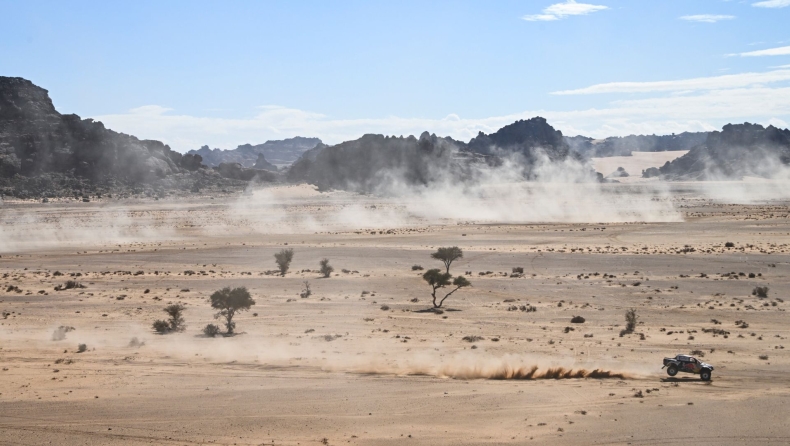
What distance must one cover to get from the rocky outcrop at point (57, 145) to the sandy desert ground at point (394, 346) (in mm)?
85451

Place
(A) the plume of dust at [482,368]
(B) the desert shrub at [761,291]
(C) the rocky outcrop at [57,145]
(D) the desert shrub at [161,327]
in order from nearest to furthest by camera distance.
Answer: (A) the plume of dust at [482,368]
(D) the desert shrub at [161,327]
(B) the desert shrub at [761,291]
(C) the rocky outcrop at [57,145]

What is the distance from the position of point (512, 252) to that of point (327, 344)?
36.7m

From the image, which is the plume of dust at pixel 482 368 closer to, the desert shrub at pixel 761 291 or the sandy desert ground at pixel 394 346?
the sandy desert ground at pixel 394 346

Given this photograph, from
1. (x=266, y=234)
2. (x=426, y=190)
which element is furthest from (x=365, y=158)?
(x=266, y=234)

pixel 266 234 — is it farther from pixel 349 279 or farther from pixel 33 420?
pixel 33 420

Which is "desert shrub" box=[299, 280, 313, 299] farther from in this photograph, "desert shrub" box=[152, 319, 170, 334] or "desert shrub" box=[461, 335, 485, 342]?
"desert shrub" box=[461, 335, 485, 342]

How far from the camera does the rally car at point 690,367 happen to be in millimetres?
23000

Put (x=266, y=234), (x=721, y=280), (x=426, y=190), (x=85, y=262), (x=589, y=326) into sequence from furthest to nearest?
1. (x=426, y=190)
2. (x=266, y=234)
3. (x=85, y=262)
4. (x=721, y=280)
5. (x=589, y=326)

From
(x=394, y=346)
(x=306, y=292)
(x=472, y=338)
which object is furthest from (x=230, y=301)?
(x=472, y=338)

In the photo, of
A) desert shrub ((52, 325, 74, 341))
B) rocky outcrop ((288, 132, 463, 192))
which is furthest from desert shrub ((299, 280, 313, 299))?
rocky outcrop ((288, 132, 463, 192))

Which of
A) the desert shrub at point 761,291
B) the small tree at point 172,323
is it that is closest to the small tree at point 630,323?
the desert shrub at point 761,291

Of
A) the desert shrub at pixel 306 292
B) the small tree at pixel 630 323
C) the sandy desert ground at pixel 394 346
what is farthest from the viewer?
the desert shrub at pixel 306 292

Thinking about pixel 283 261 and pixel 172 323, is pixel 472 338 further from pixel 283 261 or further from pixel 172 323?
pixel 283 261

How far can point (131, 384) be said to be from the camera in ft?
73.7
